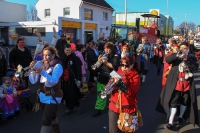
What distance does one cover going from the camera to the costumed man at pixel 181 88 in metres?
3.97

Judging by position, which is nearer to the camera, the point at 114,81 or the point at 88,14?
the point at 114,81

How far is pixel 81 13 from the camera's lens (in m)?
28.6

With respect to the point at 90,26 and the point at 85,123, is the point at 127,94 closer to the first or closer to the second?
the point at 85,123

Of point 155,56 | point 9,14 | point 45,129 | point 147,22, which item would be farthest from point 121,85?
point 9,14

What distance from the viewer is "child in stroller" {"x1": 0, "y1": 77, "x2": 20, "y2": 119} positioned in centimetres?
457

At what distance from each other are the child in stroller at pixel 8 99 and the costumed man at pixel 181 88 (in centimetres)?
324

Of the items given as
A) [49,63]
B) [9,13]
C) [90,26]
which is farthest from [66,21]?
[49,63]

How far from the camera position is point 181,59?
4.00 meters

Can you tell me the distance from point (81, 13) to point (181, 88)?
1027 inches

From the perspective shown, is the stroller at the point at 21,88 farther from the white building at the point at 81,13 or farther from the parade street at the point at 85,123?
the white building at the point at 81,13

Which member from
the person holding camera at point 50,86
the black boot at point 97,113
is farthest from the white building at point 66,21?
the person holding camera at point 50,86

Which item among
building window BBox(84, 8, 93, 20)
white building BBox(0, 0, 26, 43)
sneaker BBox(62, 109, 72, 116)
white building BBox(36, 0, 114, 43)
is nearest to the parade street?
sneaker BBox(62, 109, 72, 116)

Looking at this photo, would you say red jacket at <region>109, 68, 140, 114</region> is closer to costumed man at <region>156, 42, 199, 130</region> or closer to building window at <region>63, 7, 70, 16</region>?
costumed man at <region>156, 42, 199, 130</region>

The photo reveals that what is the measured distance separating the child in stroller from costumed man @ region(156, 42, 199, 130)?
3239mm
